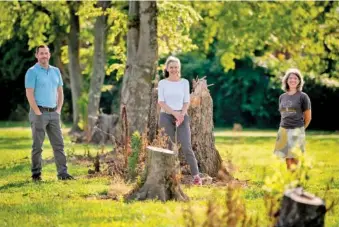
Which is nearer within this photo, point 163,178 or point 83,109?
point 163,178

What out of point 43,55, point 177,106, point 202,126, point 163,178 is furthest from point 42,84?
point 163,178

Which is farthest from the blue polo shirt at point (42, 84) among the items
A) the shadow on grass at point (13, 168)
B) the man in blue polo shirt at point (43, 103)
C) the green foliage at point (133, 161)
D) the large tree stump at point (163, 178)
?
the large tree stump at point (163, 178)

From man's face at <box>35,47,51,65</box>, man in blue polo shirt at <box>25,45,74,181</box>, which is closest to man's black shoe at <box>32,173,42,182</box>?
man in blue polo shirt at <box>25,45,74,181</box>

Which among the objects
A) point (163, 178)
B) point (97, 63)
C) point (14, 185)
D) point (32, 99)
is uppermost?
point (97, 63)

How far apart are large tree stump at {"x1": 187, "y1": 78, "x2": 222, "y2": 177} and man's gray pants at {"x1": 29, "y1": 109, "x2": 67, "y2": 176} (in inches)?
76.2

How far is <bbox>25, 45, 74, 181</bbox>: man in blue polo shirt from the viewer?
12.6m

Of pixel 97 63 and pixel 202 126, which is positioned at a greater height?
pixel 97 63

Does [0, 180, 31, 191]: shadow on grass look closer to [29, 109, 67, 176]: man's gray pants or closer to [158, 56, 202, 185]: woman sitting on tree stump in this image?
[29, 109, 67, 176]: man's gray pants

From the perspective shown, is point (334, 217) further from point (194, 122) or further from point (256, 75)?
point (256, 75)

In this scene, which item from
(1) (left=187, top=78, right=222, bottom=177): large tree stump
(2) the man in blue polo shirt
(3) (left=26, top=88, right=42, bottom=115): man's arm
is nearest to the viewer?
(3) (left=26, top=88, right=42, bottom=115): man's arm

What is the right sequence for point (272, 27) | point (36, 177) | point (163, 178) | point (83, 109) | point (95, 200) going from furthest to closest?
point (272, 27)
point (83, 109)
point (36, 177)
point (95, 200)
point (163, 178)

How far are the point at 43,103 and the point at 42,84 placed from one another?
0.29 meters

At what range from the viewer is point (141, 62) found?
56.2 feet

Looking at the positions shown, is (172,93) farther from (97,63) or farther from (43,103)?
(97,63)
